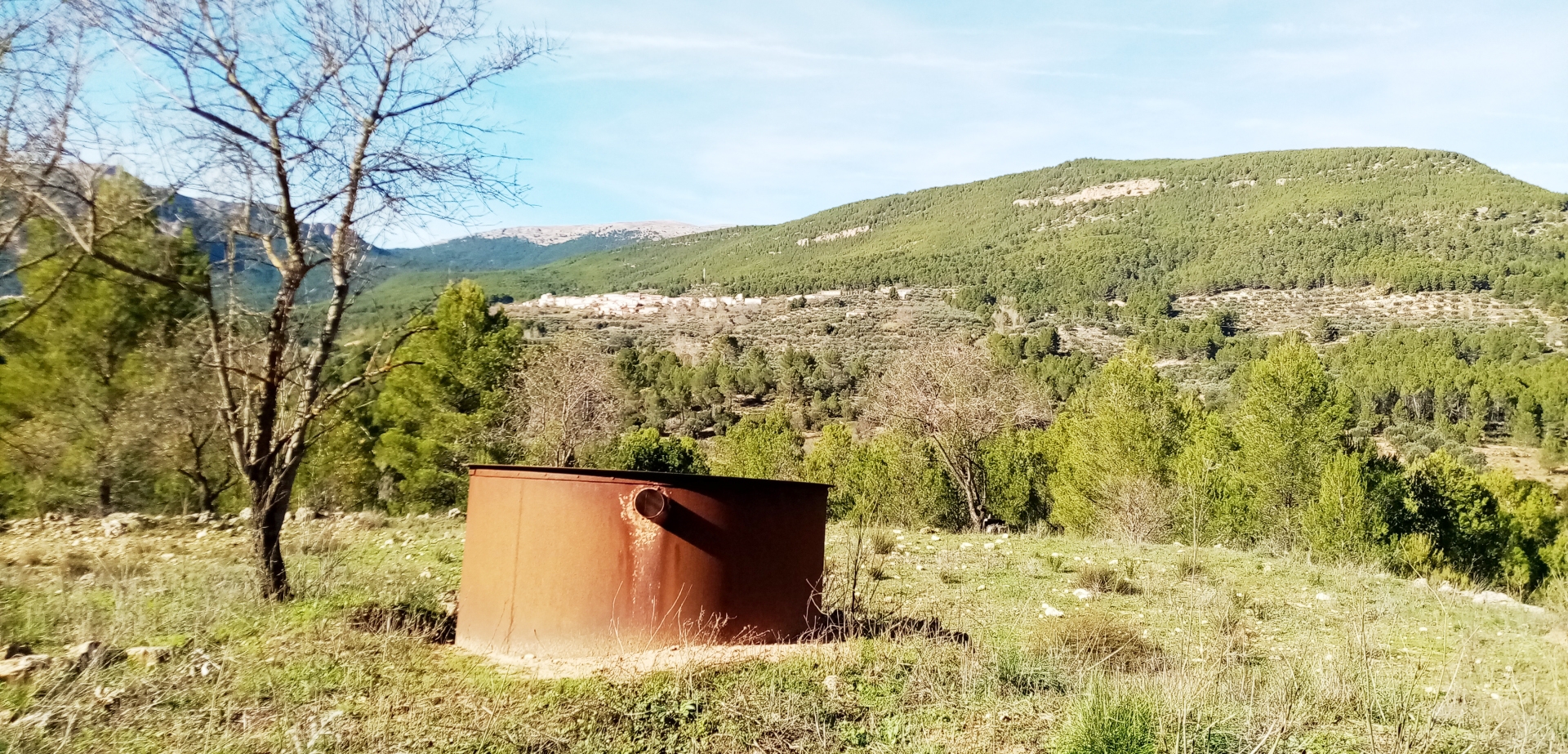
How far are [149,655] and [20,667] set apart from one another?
0.57 metres

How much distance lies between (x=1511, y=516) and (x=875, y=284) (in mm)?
51934

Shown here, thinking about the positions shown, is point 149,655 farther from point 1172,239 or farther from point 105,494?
point 1172,239

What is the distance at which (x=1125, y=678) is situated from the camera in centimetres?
529

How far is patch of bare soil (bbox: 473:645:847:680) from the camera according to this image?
5.20 metres

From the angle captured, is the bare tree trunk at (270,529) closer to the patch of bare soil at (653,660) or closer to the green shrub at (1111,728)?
the patch of bare soil at (653,660)

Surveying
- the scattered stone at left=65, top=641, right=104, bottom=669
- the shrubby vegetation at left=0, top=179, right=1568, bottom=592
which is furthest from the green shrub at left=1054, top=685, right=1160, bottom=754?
the shrubby vegetation at left=0, top=179, right=1568, bottom=592

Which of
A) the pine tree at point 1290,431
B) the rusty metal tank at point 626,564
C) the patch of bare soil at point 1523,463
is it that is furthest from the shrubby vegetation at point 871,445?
the patch of bare soil at point 1523,463

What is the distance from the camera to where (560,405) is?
2567 centimetres

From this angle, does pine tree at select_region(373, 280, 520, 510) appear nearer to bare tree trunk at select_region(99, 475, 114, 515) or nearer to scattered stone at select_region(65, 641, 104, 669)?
bare tree trunk at select_region(99, 475, 114, 515)

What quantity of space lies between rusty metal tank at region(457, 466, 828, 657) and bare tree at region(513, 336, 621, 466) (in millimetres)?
19078

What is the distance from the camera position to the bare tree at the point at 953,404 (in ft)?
75.5

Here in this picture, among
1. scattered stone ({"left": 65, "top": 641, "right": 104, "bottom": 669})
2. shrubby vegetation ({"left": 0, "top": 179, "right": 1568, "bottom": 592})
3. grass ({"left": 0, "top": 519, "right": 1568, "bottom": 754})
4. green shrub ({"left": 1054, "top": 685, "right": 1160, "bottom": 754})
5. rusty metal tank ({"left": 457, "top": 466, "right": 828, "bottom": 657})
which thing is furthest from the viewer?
shrubby vegetation ({"left": 0, "top": 179, "right": 1568, "bottom": 592})

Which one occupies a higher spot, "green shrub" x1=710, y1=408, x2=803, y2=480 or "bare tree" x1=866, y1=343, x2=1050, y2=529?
"bare tree" x1=866, y1=343, x2=1050, y2=529

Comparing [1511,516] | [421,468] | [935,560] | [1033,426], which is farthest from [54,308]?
[1511,516]
